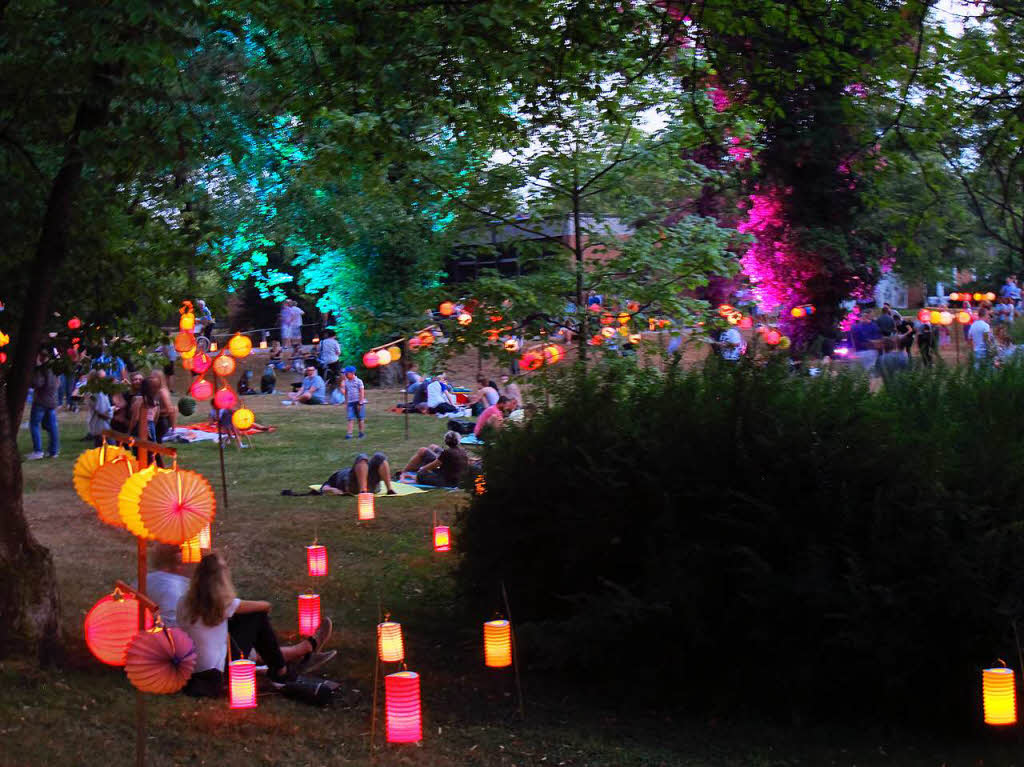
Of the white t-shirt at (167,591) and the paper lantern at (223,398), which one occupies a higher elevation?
the paper lantern at (223,398)

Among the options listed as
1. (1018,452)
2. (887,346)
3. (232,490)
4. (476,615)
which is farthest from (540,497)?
(887,346)

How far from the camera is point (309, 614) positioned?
8656mm

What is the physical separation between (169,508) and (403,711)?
177 cm

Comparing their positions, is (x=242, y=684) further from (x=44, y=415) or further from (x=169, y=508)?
(x=44, y=415)

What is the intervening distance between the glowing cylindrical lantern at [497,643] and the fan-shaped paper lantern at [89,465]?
118 inches

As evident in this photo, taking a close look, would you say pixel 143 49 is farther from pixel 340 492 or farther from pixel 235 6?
pixel 340 492

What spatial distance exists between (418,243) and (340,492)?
1754 centimetres

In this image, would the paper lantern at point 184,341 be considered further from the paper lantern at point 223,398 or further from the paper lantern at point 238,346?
the paper lantern at point 223,398

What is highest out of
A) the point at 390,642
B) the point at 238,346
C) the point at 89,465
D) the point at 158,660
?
the point at 238,346

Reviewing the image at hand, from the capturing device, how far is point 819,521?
748 cm

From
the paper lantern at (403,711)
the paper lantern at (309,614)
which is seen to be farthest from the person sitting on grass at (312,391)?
the paper lantern at (403,711)

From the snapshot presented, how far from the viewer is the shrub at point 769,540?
7000 mm

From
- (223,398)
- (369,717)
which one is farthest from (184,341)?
(369,717)

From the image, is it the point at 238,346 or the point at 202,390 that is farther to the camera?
the point at 202,390
